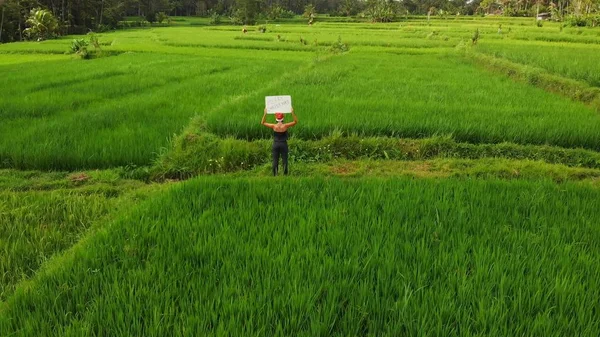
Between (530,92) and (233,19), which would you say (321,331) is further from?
(233,19)

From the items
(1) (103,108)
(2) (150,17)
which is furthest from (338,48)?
(2) (150,17)

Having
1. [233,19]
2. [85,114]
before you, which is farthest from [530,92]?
[233,19]

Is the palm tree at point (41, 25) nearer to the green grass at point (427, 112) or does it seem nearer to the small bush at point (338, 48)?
the small bush at point (338, 48)

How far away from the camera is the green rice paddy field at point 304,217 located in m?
1.96

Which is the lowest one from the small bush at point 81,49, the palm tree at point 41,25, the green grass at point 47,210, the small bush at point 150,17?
the green grass at point 47,210

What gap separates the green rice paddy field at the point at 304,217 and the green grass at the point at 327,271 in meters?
0.01

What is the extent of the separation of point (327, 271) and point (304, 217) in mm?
867

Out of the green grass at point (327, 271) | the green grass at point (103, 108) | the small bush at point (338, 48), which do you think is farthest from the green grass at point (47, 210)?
the small bush at point (338, 48)

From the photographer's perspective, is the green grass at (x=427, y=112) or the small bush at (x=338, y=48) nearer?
the green grass at (x=427, y=112)

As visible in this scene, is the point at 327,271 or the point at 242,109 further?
the point at 242,109

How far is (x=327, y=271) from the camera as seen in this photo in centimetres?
232

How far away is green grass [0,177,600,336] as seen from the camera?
1894mm

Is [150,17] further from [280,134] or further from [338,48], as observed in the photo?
[280,134]

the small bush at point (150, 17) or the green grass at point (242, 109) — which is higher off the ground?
the small bush at point (150, 17)
